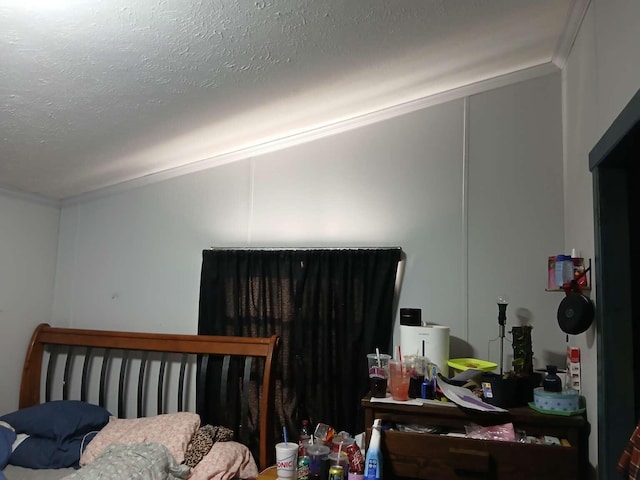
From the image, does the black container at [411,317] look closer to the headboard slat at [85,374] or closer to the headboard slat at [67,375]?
the headboard slat at [85,374]

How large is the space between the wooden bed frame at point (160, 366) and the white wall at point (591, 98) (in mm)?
1432

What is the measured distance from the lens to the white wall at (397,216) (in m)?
2.33

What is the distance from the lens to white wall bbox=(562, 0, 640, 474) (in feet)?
4.32

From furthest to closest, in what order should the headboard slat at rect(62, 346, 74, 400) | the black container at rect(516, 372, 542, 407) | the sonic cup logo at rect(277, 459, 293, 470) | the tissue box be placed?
the headboard slat at rect(62, 346, 74, 400), the sonic cup logo at rect(277, 459, 293, 470), the black container at rect(516, 372, 542, 407), the tissue box

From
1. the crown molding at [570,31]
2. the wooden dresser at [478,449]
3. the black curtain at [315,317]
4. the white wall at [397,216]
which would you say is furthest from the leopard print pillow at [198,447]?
the crown molding at [570,31]

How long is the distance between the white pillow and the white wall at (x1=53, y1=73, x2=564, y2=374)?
59cm

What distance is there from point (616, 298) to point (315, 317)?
56.0 inches

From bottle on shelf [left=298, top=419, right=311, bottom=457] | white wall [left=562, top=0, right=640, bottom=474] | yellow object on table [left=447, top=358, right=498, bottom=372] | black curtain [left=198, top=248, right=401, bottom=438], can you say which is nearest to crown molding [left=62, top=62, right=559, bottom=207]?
white wall [left=562, top=0, right=640, bottom=474]

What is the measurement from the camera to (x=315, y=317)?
2523 millimetres

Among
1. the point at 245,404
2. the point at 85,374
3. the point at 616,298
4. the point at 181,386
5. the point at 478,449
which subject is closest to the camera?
the point at 616,298

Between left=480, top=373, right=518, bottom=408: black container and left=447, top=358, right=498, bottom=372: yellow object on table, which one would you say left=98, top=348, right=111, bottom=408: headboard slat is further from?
left=480, top=373, right=518, bottom=408: black container

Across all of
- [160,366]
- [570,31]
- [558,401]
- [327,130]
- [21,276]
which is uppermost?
[570,31]

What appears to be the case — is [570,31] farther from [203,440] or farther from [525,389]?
[203,440]

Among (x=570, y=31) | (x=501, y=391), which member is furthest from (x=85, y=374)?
(x=570, y=31)
